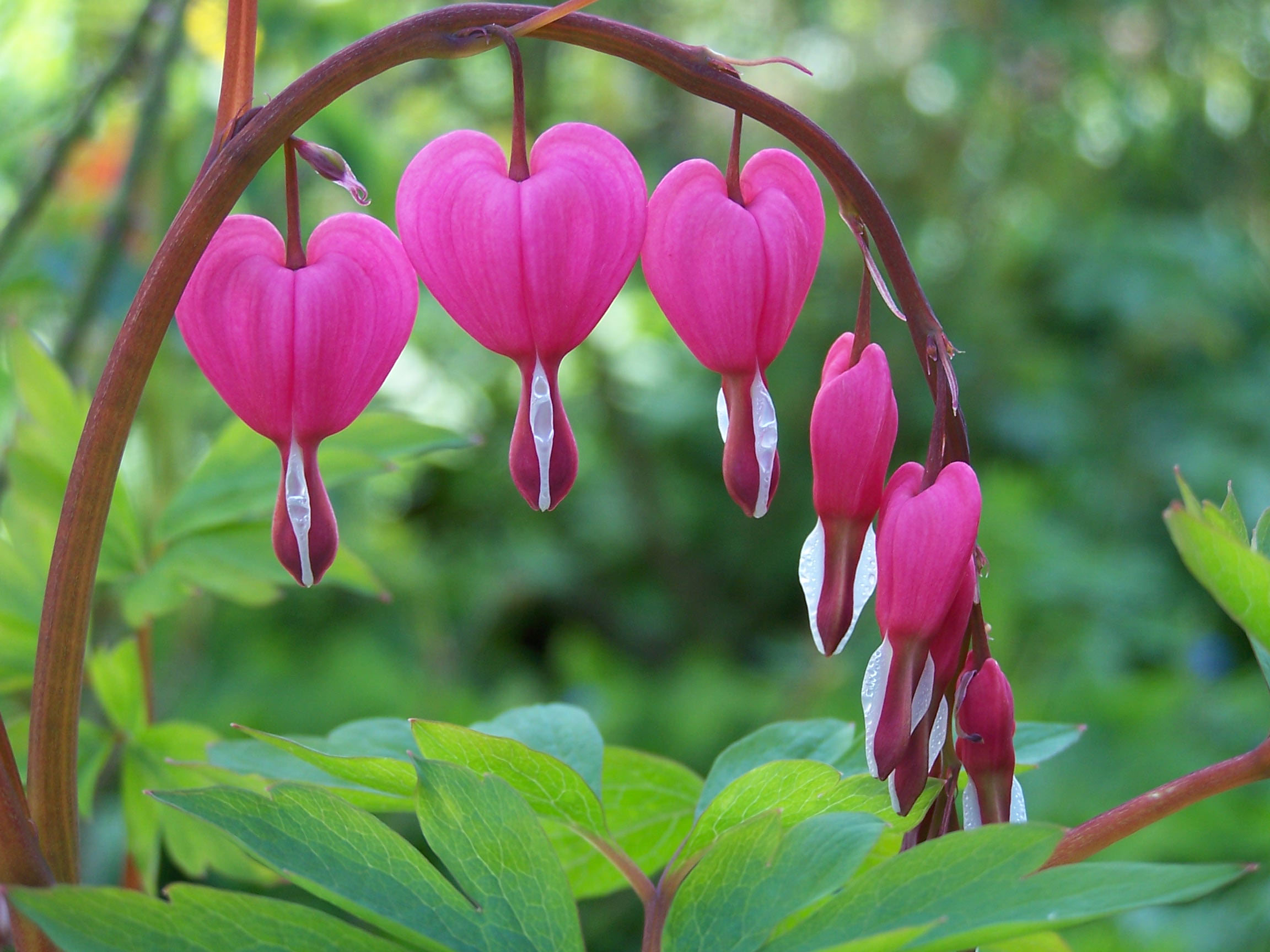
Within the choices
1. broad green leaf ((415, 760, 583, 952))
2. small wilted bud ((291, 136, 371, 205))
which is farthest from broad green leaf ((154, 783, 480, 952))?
small wilted bud ((291, 136, 371, 205))

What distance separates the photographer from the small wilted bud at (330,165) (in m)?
0.42

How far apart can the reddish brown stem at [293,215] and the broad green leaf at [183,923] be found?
0.23 meters

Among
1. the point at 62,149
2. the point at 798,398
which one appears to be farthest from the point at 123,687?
the point at 798,398

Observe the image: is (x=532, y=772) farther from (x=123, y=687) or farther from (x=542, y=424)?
(x=123, y=687)

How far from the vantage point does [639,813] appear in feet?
1.90

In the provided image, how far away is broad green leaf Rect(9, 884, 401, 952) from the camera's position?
34 centimetres

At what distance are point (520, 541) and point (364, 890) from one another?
2614 mm

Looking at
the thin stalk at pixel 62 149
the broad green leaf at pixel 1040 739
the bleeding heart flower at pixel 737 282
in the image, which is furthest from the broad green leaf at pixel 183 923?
the thin stalk at pixel 62 149

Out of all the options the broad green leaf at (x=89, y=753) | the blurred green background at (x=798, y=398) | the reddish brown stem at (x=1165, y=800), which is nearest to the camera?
the reddish brown stem at (x=1165, y=800)

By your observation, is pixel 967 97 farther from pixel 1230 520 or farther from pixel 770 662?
pixel 1230 520

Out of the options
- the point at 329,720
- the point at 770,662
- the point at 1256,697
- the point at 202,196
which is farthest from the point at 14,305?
the point at 1256,697

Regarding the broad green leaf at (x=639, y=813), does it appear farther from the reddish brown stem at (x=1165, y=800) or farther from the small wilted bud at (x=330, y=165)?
the small wilted bud at (x=330, y=165)

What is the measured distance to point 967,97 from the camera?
10.2 feet

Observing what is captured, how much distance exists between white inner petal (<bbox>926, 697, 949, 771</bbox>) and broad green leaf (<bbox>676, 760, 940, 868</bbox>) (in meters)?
0.01
